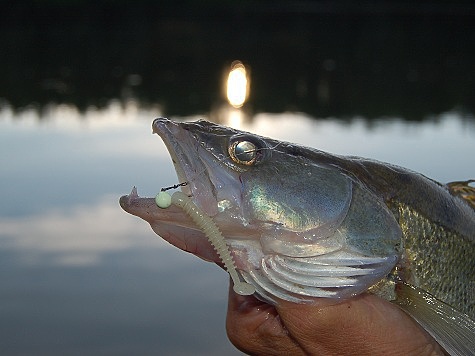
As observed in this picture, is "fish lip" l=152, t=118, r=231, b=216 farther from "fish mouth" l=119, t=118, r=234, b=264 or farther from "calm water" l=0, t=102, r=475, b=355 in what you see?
"calm water" l=0, t=102, r=475, b=355

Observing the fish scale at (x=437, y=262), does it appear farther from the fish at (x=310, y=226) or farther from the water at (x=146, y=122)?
the water at (x=146, y=122)

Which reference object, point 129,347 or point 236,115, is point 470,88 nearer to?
point 236,115

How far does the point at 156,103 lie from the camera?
76.9ft

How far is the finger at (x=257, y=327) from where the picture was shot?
383 centimetres

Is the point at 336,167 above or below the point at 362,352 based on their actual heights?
above

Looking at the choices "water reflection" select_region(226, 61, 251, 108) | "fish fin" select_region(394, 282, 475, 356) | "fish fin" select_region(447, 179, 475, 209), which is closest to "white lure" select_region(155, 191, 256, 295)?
"fish fin" select_region(394, 282, 475, 356)

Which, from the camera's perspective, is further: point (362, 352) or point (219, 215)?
point (362, 352)

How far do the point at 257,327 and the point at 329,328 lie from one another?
49cm

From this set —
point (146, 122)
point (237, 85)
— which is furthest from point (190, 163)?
point (237, 85)

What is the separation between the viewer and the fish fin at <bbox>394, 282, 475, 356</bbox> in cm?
325

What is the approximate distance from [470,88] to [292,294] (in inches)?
1040

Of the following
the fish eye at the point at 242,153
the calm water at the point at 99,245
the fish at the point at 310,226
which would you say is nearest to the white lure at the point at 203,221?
the fish at the point at 310,226

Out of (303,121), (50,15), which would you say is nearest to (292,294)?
(303,121)

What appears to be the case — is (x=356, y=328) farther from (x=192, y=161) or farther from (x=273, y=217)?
(x=192, y=161)
